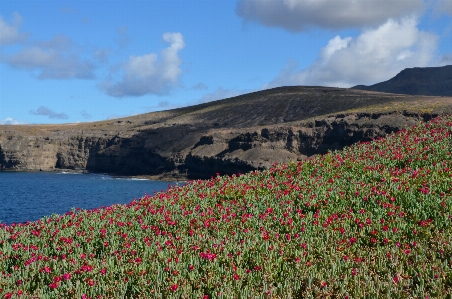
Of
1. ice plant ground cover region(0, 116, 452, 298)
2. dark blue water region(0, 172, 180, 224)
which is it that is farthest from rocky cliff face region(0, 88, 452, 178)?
ice plant ground cover region(0, 116, 452, 298)

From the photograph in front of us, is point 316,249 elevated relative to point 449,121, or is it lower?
lower

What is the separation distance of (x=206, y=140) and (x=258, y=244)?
89954mm

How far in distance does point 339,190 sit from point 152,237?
258 inches

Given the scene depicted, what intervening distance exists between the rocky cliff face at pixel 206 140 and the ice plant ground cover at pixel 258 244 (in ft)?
191

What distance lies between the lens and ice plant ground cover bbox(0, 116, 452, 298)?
8305 mm

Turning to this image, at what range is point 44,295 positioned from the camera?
26.5 feet

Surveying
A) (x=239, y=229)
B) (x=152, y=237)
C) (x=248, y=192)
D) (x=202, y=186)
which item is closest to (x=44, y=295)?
(x=152, y=237)

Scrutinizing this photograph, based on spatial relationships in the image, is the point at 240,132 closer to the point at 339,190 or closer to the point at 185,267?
the point at 339,190

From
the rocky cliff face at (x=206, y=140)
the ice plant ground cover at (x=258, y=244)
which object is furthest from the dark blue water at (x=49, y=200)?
the ice plant ground cover at (x=258, y=244)

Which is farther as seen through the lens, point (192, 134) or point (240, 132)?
point (192, 134)

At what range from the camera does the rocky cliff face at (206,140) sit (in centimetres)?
8119

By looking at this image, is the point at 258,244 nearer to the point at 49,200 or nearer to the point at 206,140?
the point at 49,200

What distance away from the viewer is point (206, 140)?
100m

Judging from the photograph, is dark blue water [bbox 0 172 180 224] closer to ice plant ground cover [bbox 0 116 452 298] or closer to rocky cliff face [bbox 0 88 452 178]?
rocky cliff face [bbox 0 88 452 178]
